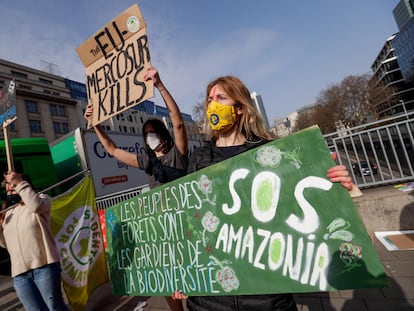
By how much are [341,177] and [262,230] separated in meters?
0.51

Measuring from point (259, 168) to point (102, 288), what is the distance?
4197 mm

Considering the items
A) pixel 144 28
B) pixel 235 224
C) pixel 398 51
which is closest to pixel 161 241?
pixel 235 224

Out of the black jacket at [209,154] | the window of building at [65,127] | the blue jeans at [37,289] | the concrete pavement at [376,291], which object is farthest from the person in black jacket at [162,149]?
the window of building at [65,127]

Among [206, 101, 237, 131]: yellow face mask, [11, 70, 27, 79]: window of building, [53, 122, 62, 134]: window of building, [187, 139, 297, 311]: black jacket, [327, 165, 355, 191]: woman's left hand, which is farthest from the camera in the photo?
[53, 122, 62, 134]: window of building

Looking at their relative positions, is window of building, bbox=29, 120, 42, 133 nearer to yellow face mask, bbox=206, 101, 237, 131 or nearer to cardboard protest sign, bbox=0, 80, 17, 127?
cardboard protest sign, bbox=0, 80, 17, 127

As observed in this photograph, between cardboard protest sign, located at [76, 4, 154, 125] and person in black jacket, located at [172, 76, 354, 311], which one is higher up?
cardboard protest sign, located at [76, 4, 154, 125]

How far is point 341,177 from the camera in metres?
1.13

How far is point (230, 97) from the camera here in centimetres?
173

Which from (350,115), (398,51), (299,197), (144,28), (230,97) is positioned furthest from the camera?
(398,51)

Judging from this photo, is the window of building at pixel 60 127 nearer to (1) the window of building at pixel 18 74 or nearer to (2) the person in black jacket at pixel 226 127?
(1) the window of building at pixel 18 74

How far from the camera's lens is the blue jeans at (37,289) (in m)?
2.26

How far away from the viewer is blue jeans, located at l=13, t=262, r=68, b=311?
2.26m

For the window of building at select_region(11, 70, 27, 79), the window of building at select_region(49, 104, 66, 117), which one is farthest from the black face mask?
the window of building at select_region(11, 70, 27, 79)

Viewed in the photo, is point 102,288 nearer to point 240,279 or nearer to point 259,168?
point 240,279
